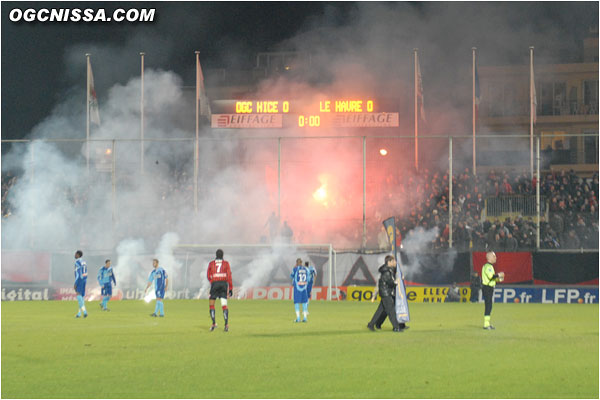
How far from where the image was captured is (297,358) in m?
16.1

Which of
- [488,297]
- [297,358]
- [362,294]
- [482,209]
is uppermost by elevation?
[482,209]

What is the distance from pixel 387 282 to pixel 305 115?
32198mm

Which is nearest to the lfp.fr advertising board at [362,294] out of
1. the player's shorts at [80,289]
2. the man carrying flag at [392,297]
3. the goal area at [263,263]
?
the goal area at [263,263]

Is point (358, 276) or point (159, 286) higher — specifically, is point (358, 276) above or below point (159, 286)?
below

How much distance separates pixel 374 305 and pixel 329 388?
72.5ft

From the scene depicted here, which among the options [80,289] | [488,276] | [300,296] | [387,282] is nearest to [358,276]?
[300,296]

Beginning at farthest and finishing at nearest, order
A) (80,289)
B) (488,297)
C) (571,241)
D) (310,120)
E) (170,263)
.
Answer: (310,120) → (170,263) → (571,241) → (80,289) → (488,297)

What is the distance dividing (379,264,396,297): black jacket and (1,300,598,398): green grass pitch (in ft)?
3.34

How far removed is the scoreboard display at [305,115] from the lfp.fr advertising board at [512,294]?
16895 millimetres

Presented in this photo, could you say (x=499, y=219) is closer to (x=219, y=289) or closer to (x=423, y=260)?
(x=423, y=260)

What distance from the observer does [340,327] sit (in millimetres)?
23047

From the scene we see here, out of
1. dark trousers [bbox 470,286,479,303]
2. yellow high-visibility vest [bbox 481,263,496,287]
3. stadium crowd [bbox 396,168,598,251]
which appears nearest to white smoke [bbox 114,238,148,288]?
stadium crowd [bbox 396,168,598,251]

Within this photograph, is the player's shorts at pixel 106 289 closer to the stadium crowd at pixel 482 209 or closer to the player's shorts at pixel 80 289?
the player's shorts at pixel 80 289

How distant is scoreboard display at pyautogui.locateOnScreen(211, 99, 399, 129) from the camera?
5269cm
